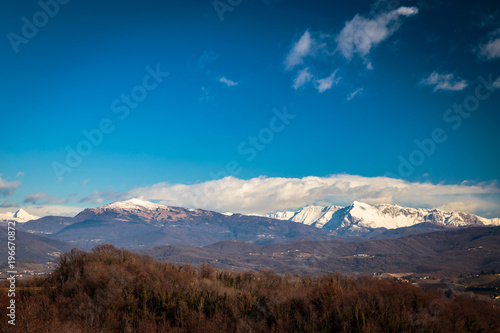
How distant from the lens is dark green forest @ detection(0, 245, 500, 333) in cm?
2973

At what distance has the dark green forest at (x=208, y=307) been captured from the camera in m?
29.7

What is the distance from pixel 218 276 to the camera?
182 feet

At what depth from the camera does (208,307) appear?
3769 cm

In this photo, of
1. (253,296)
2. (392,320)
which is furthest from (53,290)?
(392,320)

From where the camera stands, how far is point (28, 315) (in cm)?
2809

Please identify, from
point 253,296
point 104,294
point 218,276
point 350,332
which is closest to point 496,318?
point 350,332

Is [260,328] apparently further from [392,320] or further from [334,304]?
[392,320]

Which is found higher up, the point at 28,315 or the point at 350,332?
the point at 28,315

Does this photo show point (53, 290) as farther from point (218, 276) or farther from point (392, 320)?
point (392, 320)

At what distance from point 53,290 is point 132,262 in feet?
37.2

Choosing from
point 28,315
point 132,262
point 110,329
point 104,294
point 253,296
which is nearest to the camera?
point 28,315

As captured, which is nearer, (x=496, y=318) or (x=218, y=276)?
(x=496, y=318)

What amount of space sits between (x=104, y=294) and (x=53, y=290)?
9956 mm

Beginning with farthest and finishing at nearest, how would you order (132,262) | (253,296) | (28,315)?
(132,262) → (253,296) → (28,315)
